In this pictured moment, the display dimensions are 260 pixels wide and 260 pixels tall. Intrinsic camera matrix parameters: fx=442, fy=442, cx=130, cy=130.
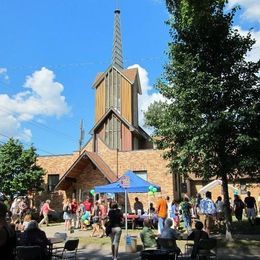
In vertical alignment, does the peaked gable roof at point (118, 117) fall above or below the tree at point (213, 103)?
above

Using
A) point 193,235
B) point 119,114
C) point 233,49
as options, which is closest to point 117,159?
point 119,114

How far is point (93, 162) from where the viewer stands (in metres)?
30.5

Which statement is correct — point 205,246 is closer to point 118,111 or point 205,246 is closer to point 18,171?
point 18,171

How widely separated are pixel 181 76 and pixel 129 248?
21.0 ft

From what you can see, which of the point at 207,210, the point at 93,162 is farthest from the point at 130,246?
the point at 93,162

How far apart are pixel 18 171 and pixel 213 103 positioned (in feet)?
61.1

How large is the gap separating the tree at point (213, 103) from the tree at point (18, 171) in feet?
52.9

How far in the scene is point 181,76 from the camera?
1620 centimetres

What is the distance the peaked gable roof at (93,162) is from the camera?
30.1 m

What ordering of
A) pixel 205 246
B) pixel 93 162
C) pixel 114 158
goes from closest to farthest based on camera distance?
1. pixel 205 246
2. pixel 93 162
3. pixel 114 158

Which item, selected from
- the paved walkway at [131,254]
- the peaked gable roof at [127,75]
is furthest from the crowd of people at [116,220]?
the peaked gable roof at [127,75]

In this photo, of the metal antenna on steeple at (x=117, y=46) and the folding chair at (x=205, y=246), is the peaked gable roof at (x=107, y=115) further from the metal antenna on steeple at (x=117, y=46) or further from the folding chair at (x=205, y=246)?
the folding chair at (x=205, y=246)

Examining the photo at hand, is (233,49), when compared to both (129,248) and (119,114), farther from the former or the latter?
(119,114)

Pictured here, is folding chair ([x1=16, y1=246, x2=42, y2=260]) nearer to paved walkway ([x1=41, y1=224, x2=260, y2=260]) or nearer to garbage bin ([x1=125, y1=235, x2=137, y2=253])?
paved walkway ([x1=41, y1=224, x2=260, y2=260])
